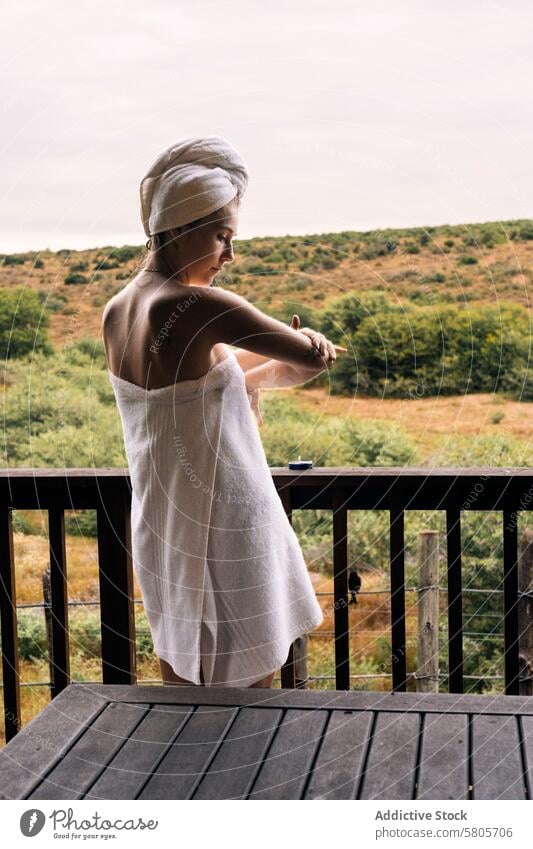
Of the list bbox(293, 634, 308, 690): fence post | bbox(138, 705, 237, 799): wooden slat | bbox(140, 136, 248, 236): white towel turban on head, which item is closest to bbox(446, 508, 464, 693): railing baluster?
bbox(293, 634, 308, 690): fence post

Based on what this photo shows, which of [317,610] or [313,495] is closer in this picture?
[317,610]

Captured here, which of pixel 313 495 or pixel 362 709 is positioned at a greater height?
pixel 313 495

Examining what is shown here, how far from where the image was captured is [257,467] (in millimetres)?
1563

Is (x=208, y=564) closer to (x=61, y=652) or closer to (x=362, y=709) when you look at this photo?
(x=362, y=709)

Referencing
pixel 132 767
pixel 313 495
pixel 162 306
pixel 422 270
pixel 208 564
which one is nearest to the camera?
pixel 132 767

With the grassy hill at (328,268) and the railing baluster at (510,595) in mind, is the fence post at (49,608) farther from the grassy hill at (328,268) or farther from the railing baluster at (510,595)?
the railing baluster at (510,595)

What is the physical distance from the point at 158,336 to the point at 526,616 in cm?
125

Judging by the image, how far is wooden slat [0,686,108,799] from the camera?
1136 mm

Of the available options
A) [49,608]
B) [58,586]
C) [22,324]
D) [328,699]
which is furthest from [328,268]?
[22,324]

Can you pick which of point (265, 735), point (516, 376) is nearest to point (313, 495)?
point (265, 735)

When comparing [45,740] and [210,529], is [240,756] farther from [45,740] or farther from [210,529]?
[210,529]

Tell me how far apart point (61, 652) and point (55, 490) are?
40cm

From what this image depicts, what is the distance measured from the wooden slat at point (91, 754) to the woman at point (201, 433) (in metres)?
0.28

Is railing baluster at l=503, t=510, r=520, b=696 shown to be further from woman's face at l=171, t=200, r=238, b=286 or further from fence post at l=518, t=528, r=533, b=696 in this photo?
woman's face at l=171, t=200, r=238, b=286
